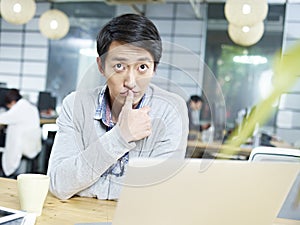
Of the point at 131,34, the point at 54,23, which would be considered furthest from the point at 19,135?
the point at 131,34

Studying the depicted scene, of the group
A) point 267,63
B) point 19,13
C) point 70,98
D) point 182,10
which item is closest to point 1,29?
point 182,10

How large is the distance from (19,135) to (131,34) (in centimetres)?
318

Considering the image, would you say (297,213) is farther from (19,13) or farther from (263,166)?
(19,13)

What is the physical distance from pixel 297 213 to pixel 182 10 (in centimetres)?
618

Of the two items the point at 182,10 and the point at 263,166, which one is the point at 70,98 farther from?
the point at 182,10

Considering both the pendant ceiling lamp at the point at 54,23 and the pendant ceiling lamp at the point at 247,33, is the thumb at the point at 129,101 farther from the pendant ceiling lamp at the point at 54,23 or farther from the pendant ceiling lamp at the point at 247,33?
the pendant ceiling lamp at the point at 54,23

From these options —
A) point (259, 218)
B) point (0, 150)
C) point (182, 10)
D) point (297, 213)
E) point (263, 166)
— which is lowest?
point (0, 150)

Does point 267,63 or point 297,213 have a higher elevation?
point 267,63

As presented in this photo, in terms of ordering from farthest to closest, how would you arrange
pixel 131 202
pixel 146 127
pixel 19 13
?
pixel 19 13
pixel 146 127
pixel 131 202

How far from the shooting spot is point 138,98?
3.52 feet

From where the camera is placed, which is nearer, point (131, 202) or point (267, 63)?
point (131, 202)

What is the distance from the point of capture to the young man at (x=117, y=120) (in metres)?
1.03

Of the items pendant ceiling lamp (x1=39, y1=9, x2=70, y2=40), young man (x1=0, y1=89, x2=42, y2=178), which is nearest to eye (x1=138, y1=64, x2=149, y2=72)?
young man (x1=0, y1=89, x2=42, y2=178)

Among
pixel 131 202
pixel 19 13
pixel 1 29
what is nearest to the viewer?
pixel 131 202
